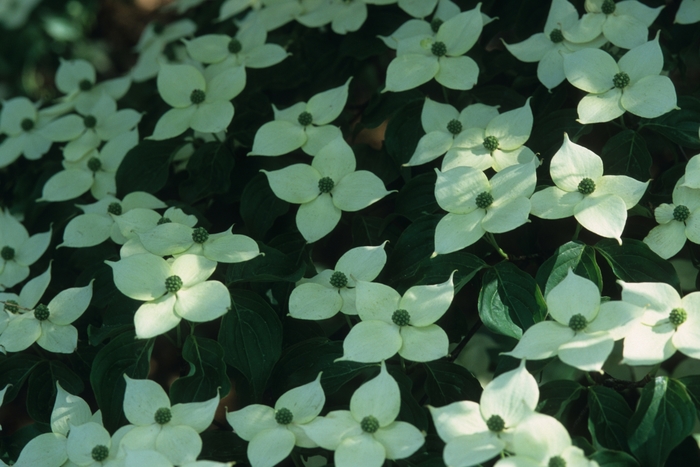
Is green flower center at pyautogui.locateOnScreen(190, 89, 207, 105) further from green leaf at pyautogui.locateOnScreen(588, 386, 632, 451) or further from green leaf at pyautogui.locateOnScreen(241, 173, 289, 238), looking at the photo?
green leaf at pyautogui.locateOnScreen(588, 386, 632, 451)

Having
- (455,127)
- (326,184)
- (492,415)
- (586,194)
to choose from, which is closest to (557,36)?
(455,127)

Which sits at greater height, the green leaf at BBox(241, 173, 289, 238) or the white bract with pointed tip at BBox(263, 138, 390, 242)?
the white bract with pointed tip at BBox(263, 138, 390, 242)

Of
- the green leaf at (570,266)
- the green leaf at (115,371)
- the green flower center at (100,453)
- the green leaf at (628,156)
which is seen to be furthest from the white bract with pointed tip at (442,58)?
the green flower center at (100,453)

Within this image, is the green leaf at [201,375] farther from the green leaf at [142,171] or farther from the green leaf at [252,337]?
the green leaf at [142,171]

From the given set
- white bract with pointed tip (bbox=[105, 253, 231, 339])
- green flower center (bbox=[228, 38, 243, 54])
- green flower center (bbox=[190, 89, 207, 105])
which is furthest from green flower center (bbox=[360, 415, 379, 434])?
green flower center (bbox=[228, 38, 243, 54])

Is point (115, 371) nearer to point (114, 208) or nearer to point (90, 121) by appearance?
point (114, 208)

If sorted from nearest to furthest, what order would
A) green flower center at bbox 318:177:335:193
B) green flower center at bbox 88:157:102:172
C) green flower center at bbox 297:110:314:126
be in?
1. green flower center at bbox 318:177:335:193
2. green flower center at bbox 297:110:314:126
3. green flower center at bbox 88:157:102:172

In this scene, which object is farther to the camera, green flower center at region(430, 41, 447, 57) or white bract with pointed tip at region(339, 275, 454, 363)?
green flower center at region(430, 41, 447, 57)
